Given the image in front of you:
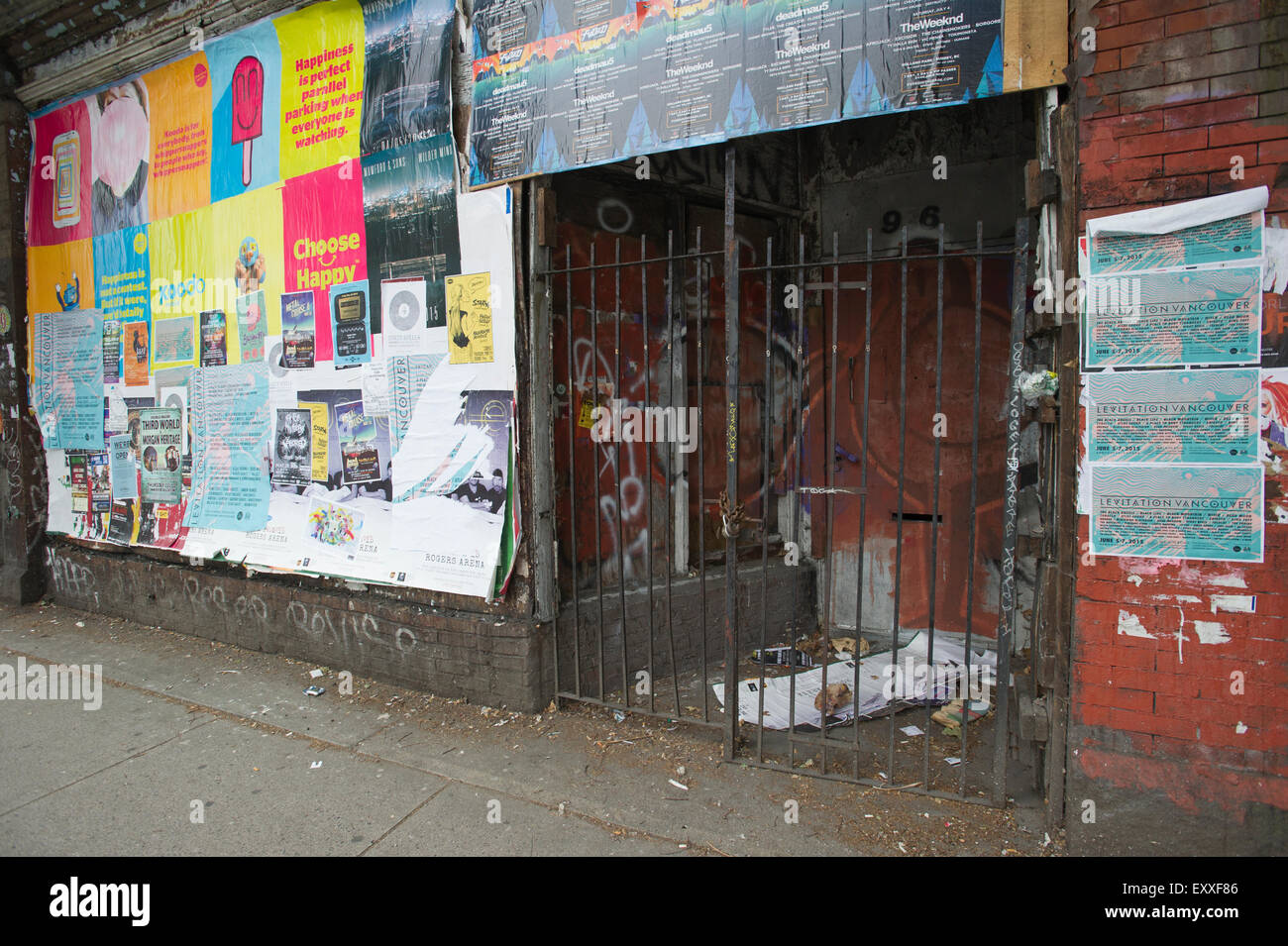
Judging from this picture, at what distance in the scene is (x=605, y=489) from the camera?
477 centimetres

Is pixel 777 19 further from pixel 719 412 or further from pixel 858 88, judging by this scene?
pixel 719 412

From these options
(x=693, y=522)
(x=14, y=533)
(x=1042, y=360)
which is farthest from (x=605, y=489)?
(x=14, y=533)

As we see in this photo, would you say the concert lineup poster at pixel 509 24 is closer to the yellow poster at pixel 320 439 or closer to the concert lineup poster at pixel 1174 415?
the yellow poster at pixel 320 439

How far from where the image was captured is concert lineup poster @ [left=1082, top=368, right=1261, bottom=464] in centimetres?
263

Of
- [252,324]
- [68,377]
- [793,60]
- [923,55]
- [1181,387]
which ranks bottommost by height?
A: [1181,387]

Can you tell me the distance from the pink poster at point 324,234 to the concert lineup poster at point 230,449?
716 millimetres

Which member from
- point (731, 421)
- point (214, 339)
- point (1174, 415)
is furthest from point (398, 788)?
point (214, 339)

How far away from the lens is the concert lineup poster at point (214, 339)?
219 inches

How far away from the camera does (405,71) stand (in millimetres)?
4477

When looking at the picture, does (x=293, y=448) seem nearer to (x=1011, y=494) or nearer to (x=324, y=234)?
(x=324, y=234)

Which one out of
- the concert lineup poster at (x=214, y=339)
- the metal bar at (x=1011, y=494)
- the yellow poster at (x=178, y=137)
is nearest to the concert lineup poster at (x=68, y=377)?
the yellow poster at (x=178, y=137)

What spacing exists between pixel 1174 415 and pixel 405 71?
430cm

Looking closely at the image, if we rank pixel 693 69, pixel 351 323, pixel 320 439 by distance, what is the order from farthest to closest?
1. pixel 320 439
2. pixel 351 323
3. pixel 693 69

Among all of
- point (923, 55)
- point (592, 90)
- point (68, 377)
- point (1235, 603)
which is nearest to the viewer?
point (1235, 603)
